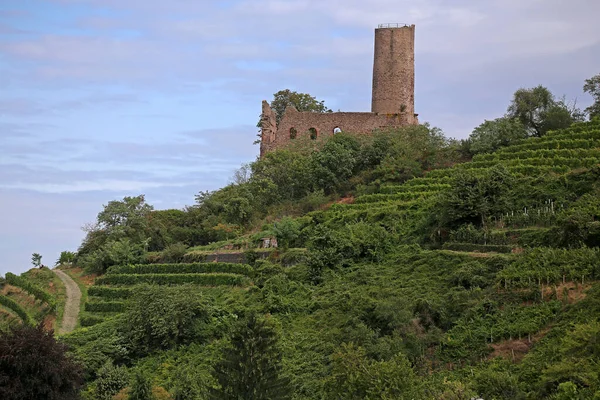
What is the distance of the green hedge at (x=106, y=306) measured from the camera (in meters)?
42.4

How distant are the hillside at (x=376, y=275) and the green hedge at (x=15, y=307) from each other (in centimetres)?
48

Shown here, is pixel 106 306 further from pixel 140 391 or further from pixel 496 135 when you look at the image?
pixel 496 135

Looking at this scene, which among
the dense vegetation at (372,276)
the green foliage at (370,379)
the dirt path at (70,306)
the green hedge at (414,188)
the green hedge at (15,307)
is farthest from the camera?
the green hedge at (414,188)

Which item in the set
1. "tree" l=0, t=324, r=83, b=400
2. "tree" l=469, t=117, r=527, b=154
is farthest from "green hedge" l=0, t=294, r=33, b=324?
"tree" l=469, t=117, r=527, b=154

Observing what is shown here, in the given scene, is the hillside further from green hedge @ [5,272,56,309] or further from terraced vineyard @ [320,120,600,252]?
green hedge @ [5,272,56,309]

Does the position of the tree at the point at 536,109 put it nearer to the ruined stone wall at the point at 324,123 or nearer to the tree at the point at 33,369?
the ruined stone wall at the point at 324,123

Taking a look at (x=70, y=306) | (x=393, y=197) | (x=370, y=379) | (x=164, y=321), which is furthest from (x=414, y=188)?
(x=370, y=379)

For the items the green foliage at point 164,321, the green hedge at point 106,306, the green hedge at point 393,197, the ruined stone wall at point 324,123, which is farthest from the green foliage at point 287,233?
the ruined stone wall at point 324,123

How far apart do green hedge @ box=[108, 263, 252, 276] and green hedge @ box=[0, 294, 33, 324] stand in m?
4.45

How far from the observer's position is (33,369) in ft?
89.4

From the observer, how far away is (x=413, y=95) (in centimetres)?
5662

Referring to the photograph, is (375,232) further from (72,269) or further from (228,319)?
(72,269)

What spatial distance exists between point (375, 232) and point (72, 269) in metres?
21.6

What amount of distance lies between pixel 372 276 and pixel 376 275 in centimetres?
15
